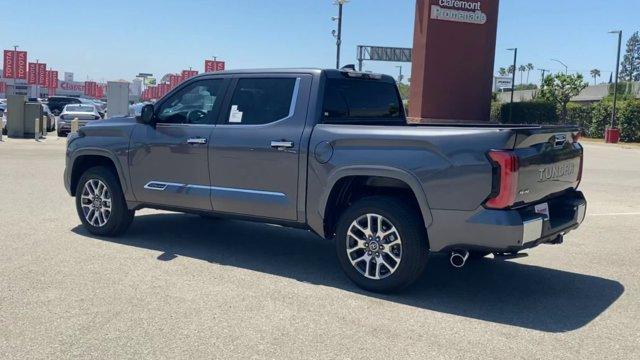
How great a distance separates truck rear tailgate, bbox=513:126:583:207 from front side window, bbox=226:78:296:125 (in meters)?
2.20

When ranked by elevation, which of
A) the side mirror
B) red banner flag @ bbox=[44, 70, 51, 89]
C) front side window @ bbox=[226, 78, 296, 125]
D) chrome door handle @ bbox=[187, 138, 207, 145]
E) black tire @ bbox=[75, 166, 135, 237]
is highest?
red banner flag @ bbox=[44, 70, 51, 89]

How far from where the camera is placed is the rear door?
232 inches

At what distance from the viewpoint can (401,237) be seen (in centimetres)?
521

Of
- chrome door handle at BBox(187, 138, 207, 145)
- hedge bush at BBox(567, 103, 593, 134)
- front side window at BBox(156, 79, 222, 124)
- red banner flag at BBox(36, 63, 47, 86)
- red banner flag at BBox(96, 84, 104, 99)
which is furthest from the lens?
red banner flag at BBox(96, 84, 104, 99)

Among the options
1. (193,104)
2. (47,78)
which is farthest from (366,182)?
(47,78)

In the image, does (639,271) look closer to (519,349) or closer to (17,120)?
(519,349)

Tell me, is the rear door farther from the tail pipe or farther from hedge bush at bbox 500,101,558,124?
hedge bush at bbox 500,101,558,124

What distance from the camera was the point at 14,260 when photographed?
20.3 feet

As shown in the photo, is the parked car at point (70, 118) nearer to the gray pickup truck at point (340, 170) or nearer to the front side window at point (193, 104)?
the gray pickup truck at point (340, 170)

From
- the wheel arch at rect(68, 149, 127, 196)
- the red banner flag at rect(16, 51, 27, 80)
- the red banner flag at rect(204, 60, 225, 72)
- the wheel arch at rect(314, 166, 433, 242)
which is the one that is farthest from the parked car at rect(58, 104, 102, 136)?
the red banner flag at rect(16, 51, 27, 80)

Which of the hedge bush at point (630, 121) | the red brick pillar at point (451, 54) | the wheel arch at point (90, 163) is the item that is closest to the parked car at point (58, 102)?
the red brick pillar at point (451, 54)

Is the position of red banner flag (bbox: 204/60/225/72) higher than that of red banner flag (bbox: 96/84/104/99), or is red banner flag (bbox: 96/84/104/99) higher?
red banner flag (bbox: 204/60/225/72)

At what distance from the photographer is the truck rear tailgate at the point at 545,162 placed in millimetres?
4883

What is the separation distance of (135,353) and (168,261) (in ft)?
7.73
